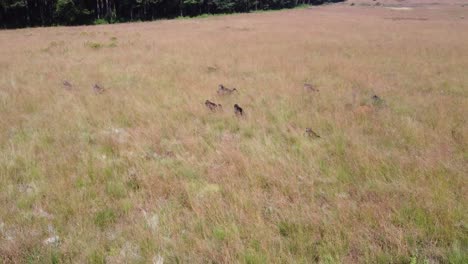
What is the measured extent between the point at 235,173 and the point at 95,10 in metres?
61.5

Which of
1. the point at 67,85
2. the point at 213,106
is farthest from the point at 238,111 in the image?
the point at 67,85

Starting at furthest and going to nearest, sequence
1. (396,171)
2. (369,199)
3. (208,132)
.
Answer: (208,132), (396,171), (369,199)

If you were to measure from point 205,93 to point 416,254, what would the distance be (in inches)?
289

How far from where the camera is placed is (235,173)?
15.8 feet

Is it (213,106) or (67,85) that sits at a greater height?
(67,85)

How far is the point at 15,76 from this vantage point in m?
12.1

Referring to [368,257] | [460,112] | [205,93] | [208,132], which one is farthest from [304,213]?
[205,93]

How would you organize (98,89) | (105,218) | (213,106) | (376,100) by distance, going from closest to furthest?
(105,218), (213,106), (376,100), (98,89)

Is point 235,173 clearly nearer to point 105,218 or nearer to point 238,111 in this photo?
point 105,218

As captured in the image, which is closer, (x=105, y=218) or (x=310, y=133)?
(x=105, y=218)

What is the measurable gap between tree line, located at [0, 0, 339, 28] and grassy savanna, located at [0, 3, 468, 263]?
43.9 metres

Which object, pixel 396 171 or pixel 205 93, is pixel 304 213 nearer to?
pixel 396 171

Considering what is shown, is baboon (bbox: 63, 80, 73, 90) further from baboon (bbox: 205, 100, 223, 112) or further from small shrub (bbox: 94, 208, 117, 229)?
small shrub (bbox: 94, 208, 117, 229)

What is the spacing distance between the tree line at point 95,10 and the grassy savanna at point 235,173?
43925 mm
